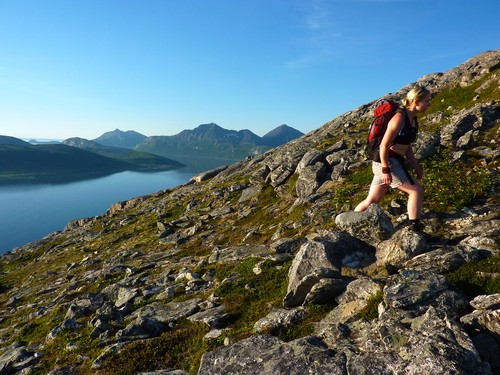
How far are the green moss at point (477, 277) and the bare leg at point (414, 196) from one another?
203 centimetres

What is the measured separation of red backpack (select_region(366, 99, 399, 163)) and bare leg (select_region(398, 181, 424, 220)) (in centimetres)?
117

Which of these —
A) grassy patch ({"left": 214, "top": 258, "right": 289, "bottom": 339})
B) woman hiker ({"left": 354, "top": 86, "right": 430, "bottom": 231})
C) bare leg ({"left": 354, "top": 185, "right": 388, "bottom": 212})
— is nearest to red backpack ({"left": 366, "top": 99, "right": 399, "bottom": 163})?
woman hiker ({"left": 354, "top": 86, "right": 430, "bottom": 231})

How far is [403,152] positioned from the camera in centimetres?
995

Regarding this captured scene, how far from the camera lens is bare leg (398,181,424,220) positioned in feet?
32.2

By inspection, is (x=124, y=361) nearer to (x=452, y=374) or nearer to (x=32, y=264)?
(x=452, y=374)

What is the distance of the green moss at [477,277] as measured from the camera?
24.1ft

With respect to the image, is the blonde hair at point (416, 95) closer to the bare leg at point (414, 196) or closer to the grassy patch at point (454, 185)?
the bare leg at point (414, 196)

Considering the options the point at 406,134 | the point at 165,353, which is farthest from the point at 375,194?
the point at 165,353

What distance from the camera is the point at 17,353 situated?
14.0 m

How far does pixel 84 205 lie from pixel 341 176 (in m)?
176

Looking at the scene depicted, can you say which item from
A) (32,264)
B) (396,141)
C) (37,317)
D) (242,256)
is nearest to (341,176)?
(242,256)

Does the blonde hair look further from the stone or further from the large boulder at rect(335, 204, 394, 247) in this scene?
the stone

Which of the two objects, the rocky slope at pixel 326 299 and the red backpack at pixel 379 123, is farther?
the red backpack at pixel 379 123

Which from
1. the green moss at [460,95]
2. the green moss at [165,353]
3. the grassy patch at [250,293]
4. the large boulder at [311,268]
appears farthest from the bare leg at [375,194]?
the green moss at [460,95]
